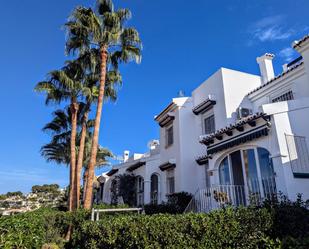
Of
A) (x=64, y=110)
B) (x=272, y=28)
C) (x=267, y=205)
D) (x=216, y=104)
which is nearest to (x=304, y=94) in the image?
(x=272, y=28)

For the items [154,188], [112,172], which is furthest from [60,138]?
[154,188]

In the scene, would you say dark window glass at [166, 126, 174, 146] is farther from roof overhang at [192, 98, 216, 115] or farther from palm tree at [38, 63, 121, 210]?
palm tree at [38, 63, 121, 210]

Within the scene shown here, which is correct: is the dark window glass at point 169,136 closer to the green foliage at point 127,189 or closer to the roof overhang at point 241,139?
the green foliage at point 127,189

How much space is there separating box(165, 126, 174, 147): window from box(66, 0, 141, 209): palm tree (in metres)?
6.92

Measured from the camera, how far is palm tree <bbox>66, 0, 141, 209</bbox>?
846 inches

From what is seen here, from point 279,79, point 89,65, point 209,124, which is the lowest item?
point 209,124

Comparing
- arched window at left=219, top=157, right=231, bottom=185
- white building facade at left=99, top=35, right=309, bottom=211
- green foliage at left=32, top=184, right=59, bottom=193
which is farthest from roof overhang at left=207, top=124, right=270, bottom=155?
green foliage at left=32, top=184, right=59, bottom=193

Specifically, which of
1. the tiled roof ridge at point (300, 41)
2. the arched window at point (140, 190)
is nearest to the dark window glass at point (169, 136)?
the arched window at point (140, 190)

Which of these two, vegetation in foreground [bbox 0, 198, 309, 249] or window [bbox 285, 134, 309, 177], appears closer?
vegetation in foreground [bbox 0, 198, 309, 249]

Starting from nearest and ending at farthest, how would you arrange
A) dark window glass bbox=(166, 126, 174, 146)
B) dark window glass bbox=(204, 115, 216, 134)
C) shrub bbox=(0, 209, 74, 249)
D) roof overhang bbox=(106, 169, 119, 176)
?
shrub bbox=(0, 209, 74, 249), dark window glass bbox=(204, 115, 216, 134), dark window glass bbox=(166, 126, 174, 146), roof overhang bbox=(106, 169, 119, 176)

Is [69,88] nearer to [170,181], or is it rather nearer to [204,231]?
[170,181]

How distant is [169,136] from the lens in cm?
2517

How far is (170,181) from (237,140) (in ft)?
36.4

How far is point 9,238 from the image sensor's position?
816 centimetres
